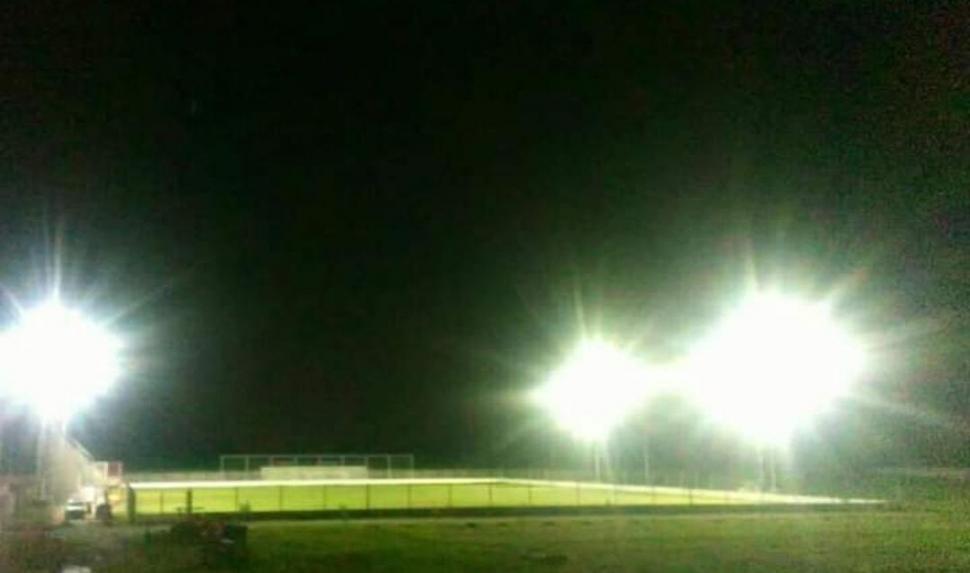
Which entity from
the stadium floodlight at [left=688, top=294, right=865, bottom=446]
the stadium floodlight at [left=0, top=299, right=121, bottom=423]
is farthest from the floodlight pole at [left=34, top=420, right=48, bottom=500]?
the stadium floodlight at [left=688, top=294, right=865, bottom=446]

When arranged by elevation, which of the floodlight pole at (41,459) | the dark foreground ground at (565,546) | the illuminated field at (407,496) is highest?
the floodlight pole at (41,459)

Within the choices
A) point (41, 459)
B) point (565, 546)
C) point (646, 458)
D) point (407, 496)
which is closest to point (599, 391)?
point (646, 458)

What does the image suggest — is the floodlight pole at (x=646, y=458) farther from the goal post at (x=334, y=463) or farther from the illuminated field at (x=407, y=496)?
the goal post at (x=334, y=463)

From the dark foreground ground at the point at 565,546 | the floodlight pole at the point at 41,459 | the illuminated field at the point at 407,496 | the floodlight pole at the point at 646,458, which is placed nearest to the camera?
the dark foreground ground at the point at 565,546

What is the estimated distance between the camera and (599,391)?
85.3 meters

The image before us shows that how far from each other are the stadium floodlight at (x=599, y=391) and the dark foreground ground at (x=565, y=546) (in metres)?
36.5

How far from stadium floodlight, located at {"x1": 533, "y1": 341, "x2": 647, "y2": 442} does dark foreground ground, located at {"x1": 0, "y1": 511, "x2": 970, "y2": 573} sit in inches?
1435

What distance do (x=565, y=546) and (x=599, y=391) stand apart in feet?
164

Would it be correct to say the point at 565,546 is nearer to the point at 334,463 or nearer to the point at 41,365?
the point at 41,365

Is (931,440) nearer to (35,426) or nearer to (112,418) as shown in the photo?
(35,426)

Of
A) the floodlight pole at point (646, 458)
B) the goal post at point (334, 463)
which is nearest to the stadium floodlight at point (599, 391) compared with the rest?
the floodlight pole at point (646, 458)

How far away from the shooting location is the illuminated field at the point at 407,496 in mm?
57719

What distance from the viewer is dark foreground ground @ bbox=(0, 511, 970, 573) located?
97.2 ft

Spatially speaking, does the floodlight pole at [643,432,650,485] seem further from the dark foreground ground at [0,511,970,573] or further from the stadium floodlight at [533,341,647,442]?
the dark foreground ground at [0,511,970,573]
